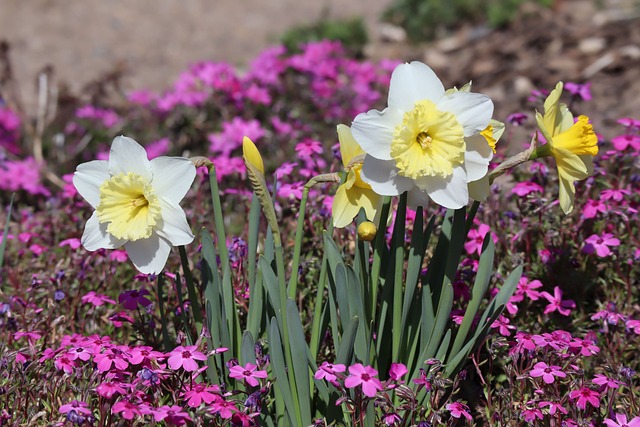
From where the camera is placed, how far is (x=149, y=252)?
189 cm

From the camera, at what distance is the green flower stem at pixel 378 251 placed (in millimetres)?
1925

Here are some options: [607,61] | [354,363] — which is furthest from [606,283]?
[607,61]

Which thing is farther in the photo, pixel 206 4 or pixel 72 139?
pixel 206 4

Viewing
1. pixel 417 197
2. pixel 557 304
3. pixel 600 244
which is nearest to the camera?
pixel 417 197

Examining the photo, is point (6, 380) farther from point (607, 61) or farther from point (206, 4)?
point (206, 4)

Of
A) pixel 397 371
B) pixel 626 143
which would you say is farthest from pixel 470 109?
pixel 626 143

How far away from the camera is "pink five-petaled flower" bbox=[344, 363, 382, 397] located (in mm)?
1792

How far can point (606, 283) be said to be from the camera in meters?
2.81

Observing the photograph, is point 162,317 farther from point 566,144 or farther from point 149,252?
point 566,144

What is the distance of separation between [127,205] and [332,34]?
550 centimetres

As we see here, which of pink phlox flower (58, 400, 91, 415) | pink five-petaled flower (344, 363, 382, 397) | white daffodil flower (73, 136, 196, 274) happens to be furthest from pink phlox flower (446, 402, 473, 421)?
pink phlox flower (58, 400, 91, 415)

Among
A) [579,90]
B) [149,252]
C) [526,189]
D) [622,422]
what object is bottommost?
[622,422]

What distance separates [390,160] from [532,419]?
791mm

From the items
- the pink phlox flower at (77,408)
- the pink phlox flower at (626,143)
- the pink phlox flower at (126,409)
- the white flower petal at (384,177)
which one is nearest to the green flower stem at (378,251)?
the white flower petal at (384,177)
